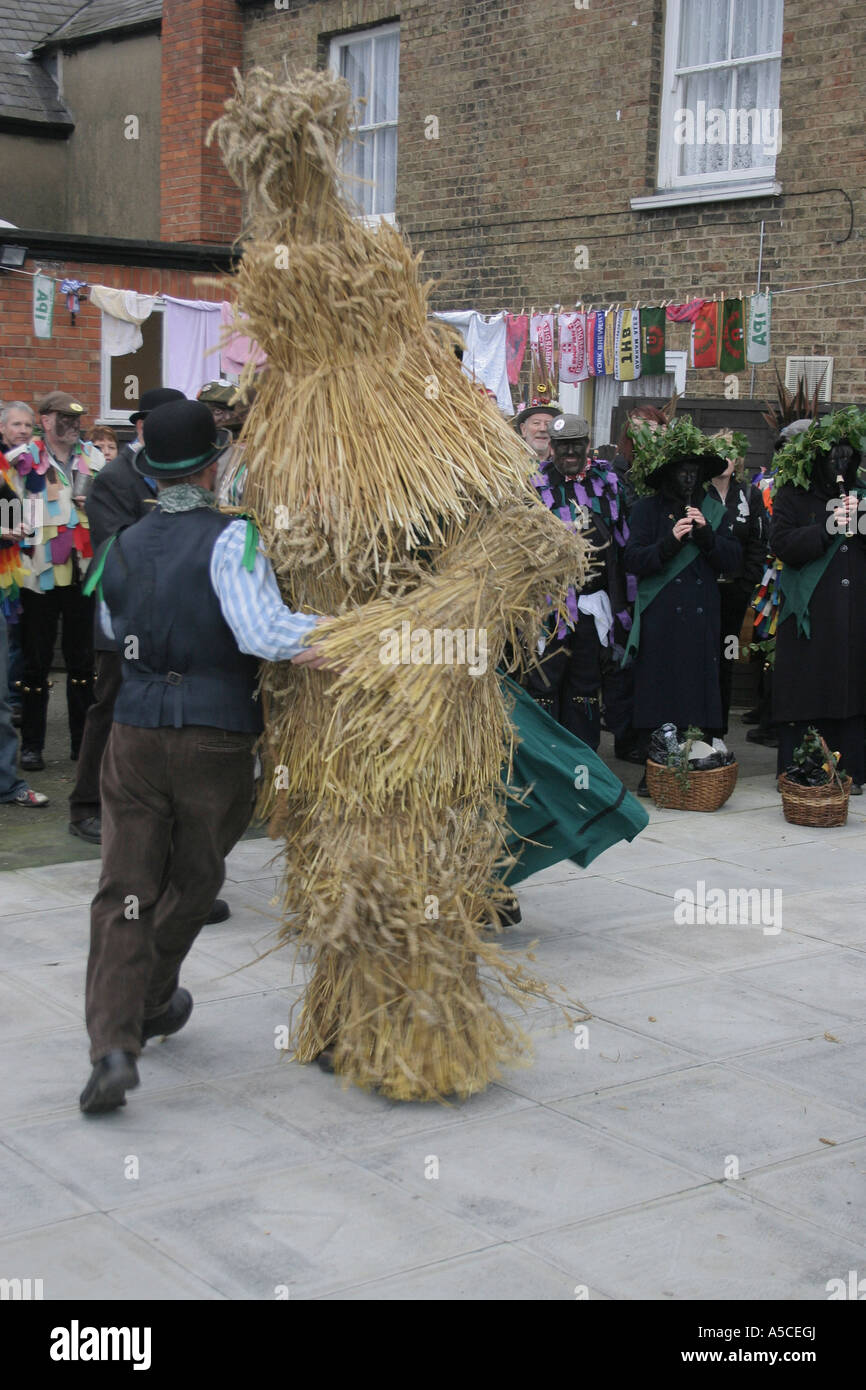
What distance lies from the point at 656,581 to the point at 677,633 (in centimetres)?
31

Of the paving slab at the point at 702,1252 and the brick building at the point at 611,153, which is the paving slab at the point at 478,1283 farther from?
the brick building at the point at 611,153

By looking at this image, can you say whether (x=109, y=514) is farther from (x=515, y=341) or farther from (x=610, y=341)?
(x=515, y=341)

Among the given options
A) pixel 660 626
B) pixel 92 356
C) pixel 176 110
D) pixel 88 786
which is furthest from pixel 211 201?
pixel 88 786

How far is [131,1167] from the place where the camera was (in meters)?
3.87

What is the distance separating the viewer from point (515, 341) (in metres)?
12.4

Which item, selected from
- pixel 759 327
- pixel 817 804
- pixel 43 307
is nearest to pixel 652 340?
pixel 759 327

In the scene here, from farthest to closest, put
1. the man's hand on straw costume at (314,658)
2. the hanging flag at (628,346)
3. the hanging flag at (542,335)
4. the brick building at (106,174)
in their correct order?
the brick building at (106,174)
the hanging flag at (542,335)
the hanging flag at (628,346)
the man's hand on straw costume at (314,658)

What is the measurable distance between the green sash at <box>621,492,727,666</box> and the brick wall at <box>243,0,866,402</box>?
3466 millimetres

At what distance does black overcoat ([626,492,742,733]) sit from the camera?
27.5 feet

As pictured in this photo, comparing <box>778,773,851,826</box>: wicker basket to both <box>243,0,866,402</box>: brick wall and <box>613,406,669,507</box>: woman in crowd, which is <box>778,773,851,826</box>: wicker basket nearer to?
<box>613,406,669,507</box>: woman in crowd

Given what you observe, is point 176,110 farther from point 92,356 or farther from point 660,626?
point 660,626

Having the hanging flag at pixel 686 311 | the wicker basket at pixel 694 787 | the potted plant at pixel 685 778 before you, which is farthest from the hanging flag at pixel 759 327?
the wicker basket at pixel 694 787

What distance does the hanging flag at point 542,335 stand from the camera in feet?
40.0

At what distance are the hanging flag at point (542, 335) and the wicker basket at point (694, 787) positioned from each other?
5.05 m
